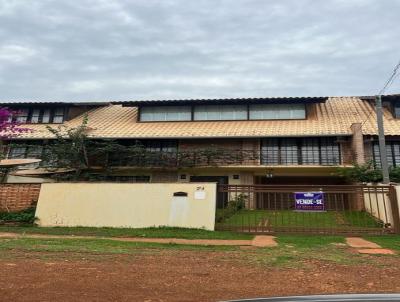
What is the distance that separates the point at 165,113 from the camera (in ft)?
95.2

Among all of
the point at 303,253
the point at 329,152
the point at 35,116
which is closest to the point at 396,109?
the point at 329,152

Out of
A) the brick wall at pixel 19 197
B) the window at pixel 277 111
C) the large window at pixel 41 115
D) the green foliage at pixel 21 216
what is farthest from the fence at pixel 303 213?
the large window at pixel 41 115

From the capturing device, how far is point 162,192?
15344 millimetres

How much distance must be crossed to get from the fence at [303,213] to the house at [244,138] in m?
8.12

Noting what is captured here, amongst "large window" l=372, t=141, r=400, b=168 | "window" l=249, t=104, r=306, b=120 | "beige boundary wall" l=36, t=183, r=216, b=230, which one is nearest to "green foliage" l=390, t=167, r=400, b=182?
"large window" l=372, t=141, r=400, b=168

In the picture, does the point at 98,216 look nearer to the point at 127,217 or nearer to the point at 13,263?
the point at 127,217

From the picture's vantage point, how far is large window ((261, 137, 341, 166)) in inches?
984

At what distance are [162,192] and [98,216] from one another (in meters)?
2.57

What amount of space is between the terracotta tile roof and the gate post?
10412 millimetres

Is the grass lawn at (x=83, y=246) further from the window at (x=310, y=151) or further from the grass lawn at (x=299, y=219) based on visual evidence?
the window at (x=310, y=151)

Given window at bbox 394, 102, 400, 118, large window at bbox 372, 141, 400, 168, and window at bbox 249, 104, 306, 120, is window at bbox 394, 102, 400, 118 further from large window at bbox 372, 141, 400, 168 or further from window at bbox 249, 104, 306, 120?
window at bbox 249, 104, 306, 120

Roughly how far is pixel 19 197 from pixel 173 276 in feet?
39.0

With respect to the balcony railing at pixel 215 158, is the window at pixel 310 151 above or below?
above

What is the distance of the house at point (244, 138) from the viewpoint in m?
24.5
